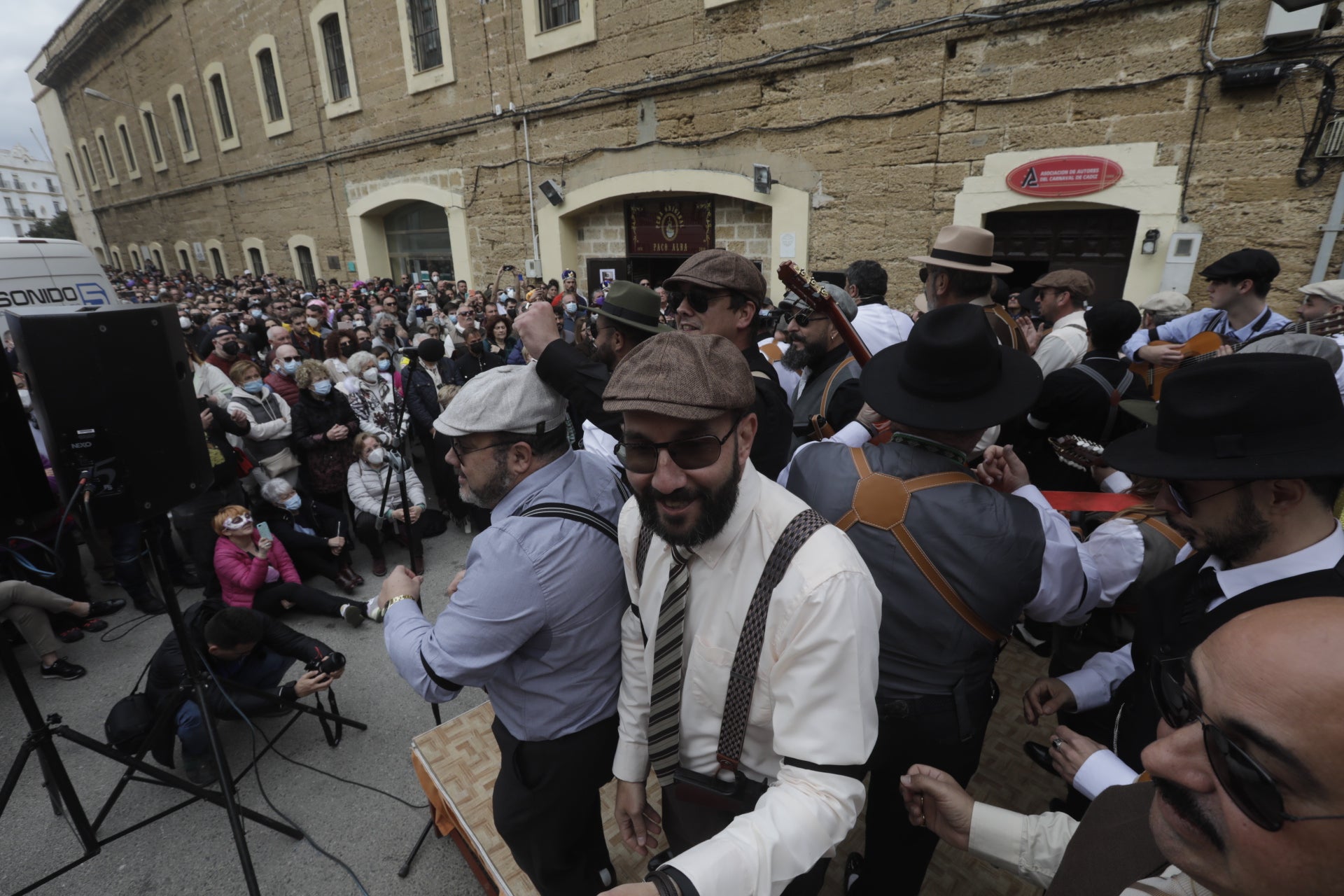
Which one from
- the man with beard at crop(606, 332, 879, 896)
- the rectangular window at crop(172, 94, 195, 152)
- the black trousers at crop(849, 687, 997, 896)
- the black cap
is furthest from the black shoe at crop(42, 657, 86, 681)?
the rectangular window at crop(172, 94, 195, 152)

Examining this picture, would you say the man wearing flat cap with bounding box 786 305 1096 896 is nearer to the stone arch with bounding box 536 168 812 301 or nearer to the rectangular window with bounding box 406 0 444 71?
the stone arch with bounding box 536 168 812 301

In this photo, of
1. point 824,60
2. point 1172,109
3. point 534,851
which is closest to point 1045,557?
point 534,851

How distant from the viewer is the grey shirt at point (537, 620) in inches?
59.4

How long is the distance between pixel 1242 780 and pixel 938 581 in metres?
0.84

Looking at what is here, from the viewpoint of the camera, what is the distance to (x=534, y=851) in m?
1.82

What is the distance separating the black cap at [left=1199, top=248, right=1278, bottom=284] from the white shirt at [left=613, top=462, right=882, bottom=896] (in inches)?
164

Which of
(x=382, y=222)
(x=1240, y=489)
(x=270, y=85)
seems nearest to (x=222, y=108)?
(x=270, y=85)

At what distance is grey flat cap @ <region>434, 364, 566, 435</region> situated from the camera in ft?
5.48

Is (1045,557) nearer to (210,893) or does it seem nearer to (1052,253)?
(210,893)

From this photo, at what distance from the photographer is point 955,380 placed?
171 centimetres

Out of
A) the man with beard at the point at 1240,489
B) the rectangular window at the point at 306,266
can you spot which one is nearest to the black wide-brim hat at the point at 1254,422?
the man with beard at the point at 1240,489

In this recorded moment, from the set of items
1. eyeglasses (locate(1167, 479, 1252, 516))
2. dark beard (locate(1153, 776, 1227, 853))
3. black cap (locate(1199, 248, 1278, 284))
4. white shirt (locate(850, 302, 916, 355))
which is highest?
black cap (locate(1199, 248, 1278, 284))

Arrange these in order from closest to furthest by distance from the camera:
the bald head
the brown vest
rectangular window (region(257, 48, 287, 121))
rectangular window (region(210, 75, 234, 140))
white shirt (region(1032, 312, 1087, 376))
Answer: the bald head
the brown vest
white shirt (region(1032, 312, 1087, 376))
rectangular window (region(257, 48, 287, 121))
rectangular window (region(210, 75, 234, 140))

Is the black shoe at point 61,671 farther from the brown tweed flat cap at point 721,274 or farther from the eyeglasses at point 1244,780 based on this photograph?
the eyeglasses at point 1244,780
